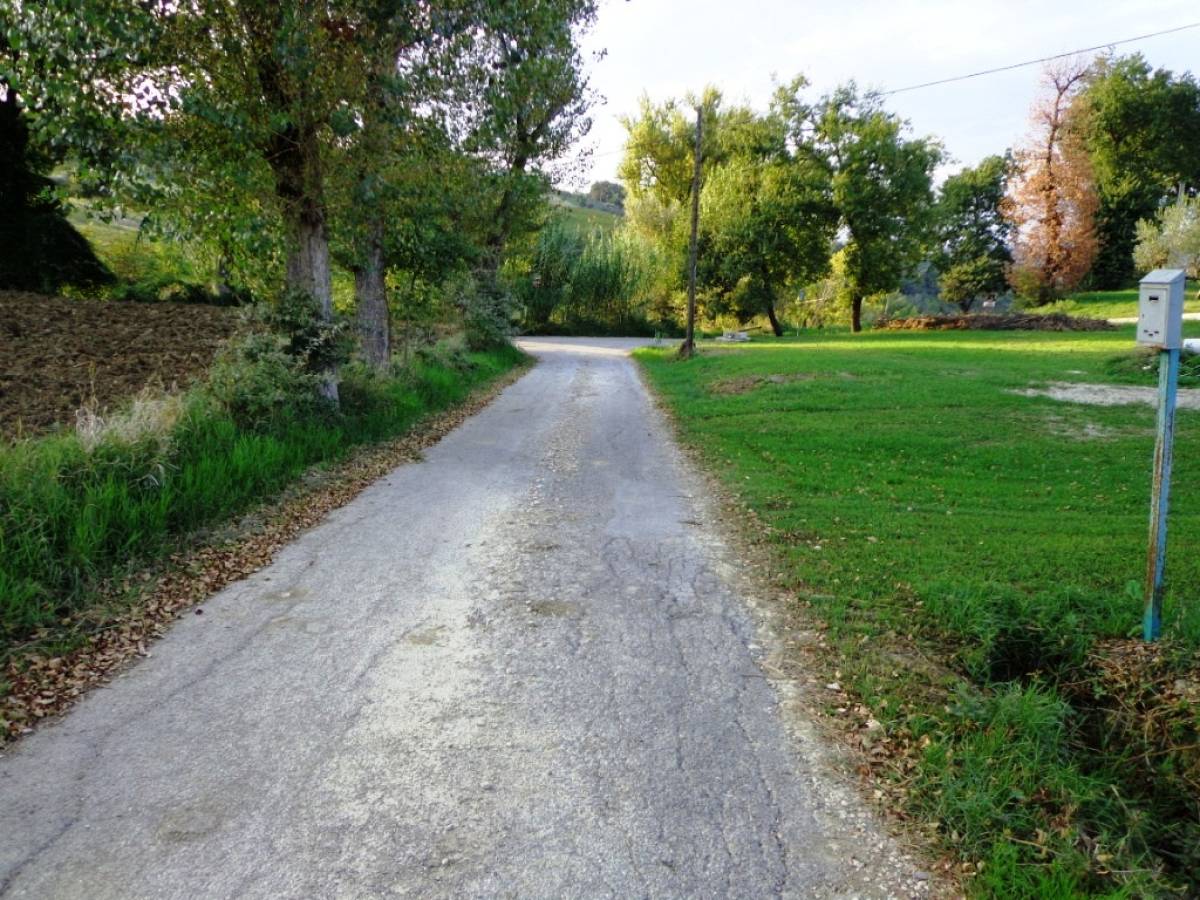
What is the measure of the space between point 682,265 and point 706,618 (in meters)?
33.5

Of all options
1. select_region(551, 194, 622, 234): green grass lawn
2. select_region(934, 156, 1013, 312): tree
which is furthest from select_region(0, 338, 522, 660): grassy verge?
select_region(934, 156, 1013, 312): tree

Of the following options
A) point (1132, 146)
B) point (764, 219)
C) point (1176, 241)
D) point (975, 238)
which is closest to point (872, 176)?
point (764, 219)

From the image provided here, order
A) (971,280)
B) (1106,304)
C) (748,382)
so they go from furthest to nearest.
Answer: (971,280) < (1106,304) < (748,382)

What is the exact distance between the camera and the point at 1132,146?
4838 centimetres

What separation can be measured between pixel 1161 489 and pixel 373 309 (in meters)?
12.9

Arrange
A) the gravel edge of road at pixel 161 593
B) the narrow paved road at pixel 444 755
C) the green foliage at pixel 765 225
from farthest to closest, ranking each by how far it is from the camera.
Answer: the green foliage at pixel 765 225
the gravel edge of road at pixel 161 593
the narrow paved road at pixel 444 755

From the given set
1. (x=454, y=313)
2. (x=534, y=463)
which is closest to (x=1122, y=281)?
(x=454, y=313)

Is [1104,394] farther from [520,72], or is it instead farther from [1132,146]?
[1132,146]

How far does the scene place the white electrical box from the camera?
4.02 metres

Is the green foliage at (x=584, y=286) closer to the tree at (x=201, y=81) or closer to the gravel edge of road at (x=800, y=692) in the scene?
the tree at (x=201, y=81)

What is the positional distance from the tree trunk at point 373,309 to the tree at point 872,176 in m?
25.5

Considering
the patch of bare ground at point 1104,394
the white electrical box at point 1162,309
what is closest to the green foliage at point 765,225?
the patch of bare ground at point 1104,394

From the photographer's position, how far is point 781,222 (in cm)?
3397

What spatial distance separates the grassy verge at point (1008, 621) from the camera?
2.98 metres
